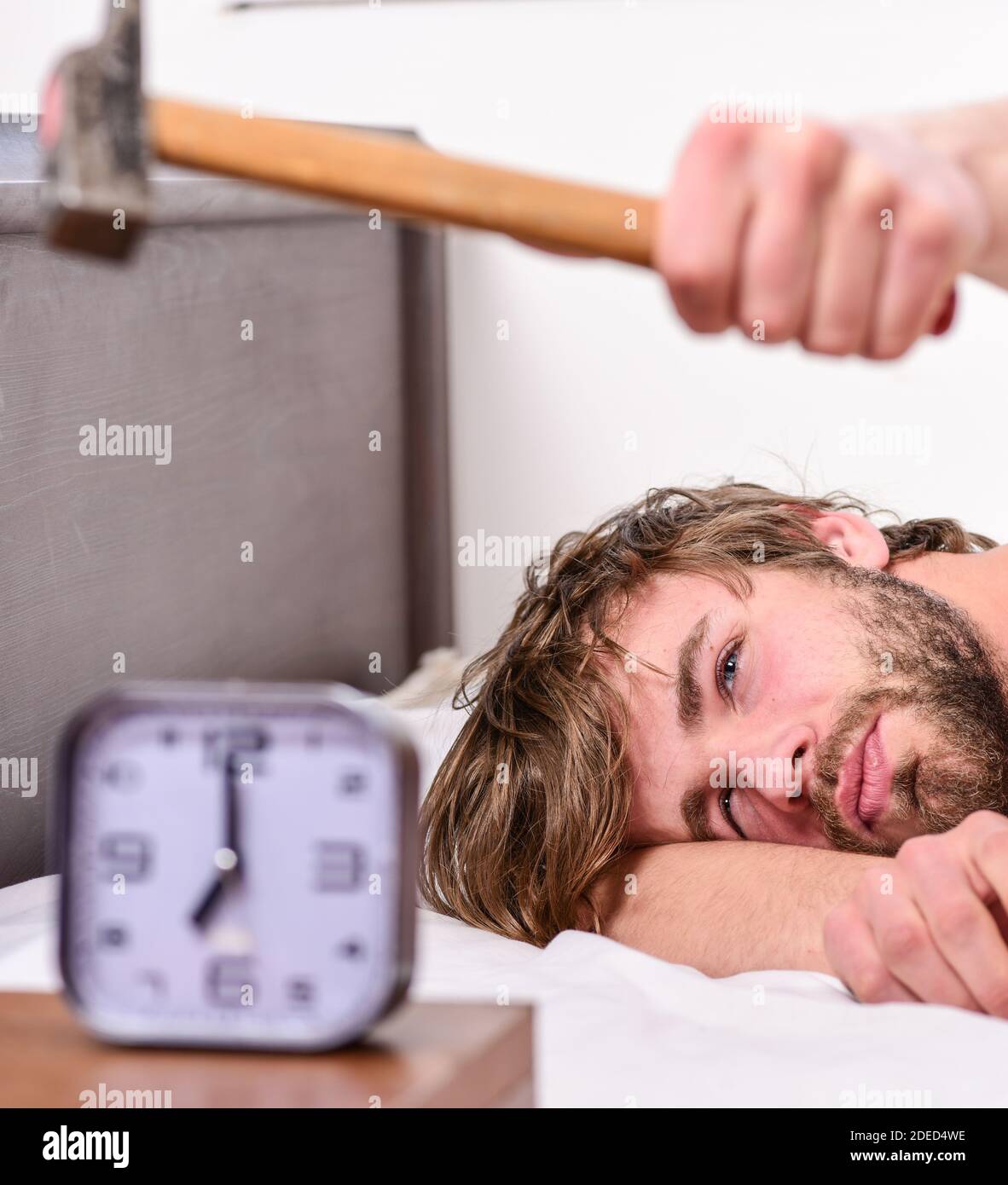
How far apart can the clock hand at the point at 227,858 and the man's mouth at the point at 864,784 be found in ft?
2.73

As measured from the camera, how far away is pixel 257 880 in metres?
0.66

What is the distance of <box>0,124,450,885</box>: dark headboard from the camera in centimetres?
156

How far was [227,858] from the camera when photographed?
659 mm

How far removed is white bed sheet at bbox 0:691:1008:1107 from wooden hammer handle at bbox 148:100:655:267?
438mm

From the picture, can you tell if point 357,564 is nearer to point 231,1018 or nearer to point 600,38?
point 600,38

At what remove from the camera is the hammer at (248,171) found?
606mm

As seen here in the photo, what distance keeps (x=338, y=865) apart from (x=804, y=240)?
414 mm

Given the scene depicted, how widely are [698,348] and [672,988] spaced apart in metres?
1.73
